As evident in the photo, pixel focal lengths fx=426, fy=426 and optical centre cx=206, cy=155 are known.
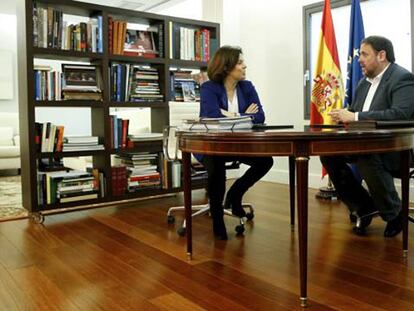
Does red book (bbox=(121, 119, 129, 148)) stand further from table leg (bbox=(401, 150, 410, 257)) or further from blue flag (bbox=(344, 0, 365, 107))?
table leg (bbox=(401, 150, 410, 257))

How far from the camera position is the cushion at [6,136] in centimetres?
599

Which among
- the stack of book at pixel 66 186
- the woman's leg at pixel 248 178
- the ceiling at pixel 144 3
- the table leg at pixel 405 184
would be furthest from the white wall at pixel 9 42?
the table leg at pixel 405 184

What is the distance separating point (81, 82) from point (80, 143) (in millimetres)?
471

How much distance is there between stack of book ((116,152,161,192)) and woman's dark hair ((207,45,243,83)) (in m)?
1.22

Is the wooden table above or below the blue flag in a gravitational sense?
below

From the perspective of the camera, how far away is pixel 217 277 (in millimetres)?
1901

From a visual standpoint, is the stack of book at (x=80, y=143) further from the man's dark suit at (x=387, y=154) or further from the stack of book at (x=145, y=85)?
the man's dark suit at (x=387, y=154)

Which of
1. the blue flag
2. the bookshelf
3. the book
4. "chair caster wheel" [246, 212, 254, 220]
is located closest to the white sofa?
the bookshelf

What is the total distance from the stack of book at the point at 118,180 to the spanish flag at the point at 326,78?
1676 mm

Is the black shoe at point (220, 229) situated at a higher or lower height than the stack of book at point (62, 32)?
lower

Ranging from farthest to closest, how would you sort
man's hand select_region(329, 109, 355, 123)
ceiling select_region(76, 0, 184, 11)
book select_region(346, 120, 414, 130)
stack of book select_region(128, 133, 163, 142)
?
ceiling select_region(76, 0, 184, 11) < stack of book select_region(128, 133, 163, 142) < man's hand select_region(329, 109, 355, 123) < book select_region(346, 120, 414, 130)

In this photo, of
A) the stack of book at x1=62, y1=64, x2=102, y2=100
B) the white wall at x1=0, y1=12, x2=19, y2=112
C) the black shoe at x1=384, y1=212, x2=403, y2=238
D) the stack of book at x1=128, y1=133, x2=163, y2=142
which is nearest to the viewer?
the black shoe at x1=384, y1=212, x2=403, y2=238

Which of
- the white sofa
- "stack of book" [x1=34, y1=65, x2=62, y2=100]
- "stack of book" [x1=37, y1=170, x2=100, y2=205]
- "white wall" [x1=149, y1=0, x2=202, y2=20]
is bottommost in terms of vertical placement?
"stack of book" [x1=37, y1=170, x2=100, y2=205]

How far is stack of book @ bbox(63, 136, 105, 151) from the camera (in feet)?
10.6
